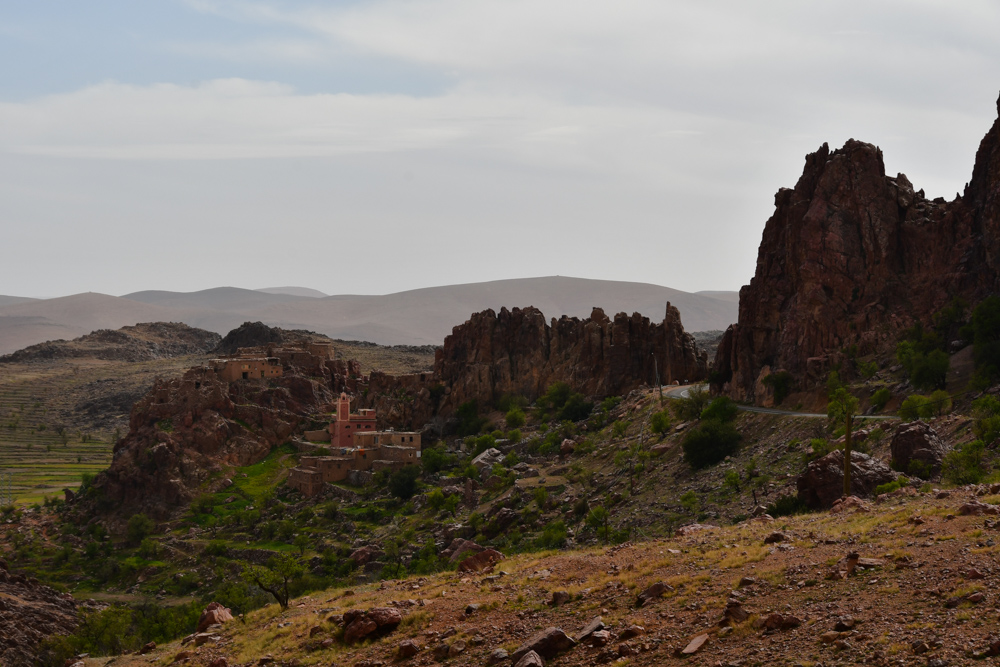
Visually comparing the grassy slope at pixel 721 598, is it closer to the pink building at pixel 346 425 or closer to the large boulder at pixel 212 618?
the large boulder at pixel 212 618

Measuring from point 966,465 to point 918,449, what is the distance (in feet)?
10.3

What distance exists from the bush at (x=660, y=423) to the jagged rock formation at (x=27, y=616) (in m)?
33.9

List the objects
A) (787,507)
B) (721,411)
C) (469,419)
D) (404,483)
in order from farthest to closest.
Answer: (469,419) < (404,483) < (721,411) < (787,507)

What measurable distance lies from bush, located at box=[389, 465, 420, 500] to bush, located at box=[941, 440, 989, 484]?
1737 inches

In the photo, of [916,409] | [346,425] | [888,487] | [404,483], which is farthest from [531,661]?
[346,425]

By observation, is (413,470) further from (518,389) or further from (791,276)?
(791,276)

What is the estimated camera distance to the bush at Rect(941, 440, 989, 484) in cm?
3161

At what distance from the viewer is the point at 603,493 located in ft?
172

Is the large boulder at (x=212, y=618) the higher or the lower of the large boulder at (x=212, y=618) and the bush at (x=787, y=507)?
the lower

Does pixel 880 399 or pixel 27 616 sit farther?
pixel 27 616

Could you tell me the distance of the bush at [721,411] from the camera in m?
56.1

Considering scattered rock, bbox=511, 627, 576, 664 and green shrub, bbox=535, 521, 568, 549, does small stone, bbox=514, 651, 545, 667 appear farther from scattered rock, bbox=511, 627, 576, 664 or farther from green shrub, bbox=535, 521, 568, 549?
green shrub, bbox=535, 521, 568, 549

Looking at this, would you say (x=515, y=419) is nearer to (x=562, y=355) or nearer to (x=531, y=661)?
(x=562, y=355)

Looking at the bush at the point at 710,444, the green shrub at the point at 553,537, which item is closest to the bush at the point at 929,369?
the bush at the point at 710,444
